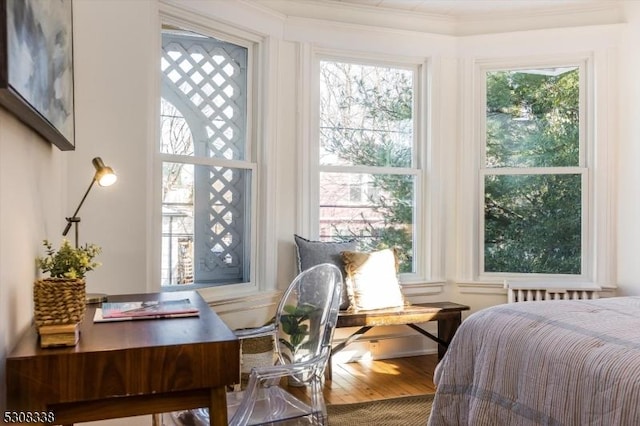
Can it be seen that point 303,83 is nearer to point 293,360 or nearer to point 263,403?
point 293,360

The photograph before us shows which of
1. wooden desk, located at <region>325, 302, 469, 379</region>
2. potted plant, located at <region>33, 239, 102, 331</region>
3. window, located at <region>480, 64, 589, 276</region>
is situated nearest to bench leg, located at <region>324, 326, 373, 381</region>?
wooden desk, located at <region>325, 302, 469, 379</region>

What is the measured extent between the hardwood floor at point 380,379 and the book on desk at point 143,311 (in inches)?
64.8

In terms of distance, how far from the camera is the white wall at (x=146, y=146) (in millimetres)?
1370

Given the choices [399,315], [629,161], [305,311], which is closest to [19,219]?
[305,311]

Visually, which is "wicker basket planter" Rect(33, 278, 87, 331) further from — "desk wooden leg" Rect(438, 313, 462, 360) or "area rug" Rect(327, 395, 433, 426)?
"desk wooden leg" Rect(438, 313, 462, 360)

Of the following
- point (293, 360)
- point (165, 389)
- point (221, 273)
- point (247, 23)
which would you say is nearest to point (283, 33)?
point (247, 23)

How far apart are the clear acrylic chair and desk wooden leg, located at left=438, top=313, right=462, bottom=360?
172 cm

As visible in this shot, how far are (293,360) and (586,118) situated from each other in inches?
124

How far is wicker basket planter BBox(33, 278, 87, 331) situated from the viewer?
4.00 ft

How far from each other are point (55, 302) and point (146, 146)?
4.84 feet

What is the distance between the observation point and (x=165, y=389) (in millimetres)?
1233

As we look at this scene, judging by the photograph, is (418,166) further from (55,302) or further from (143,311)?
(55,302)

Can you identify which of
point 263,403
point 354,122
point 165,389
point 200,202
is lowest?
point 263,403

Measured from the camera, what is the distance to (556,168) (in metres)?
4.05
